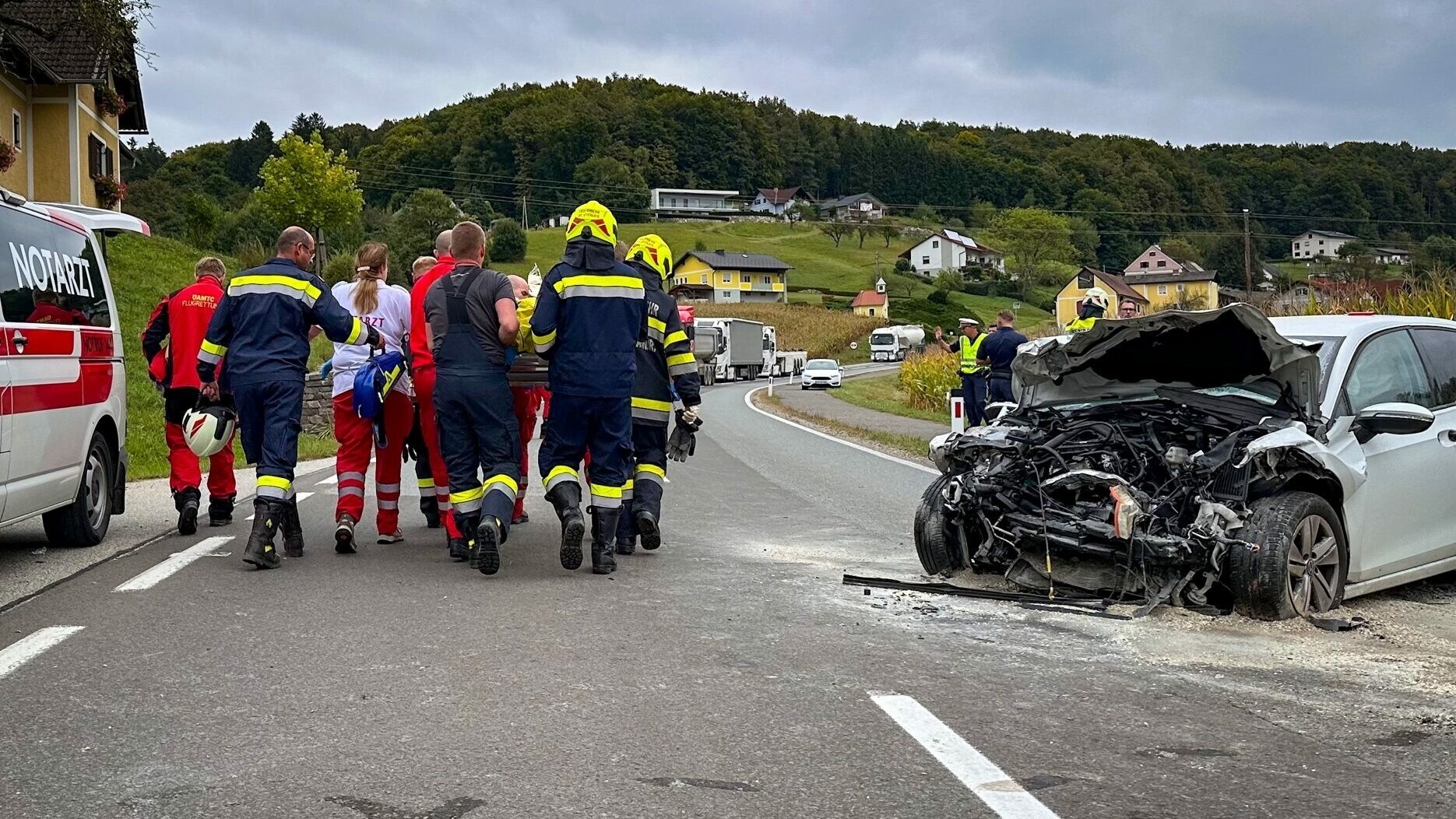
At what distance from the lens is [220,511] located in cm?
999

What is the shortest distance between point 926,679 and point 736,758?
135 cm

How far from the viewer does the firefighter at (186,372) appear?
9688 millimetres

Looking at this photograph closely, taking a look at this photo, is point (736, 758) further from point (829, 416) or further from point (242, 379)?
point (829, 416)

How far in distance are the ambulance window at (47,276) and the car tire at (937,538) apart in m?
5.19

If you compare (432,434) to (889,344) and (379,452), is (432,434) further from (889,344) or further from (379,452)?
(889,344)

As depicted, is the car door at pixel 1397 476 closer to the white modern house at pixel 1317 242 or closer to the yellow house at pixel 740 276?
the white modern house at pixel 1317 242

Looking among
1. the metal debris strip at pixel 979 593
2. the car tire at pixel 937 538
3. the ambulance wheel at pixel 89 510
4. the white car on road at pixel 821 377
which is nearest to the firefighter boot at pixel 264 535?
the ambulance wheel at pixel 89 510

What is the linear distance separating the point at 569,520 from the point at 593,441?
569mm

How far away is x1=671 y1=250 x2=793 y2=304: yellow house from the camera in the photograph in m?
126

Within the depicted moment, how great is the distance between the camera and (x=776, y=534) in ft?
32.8

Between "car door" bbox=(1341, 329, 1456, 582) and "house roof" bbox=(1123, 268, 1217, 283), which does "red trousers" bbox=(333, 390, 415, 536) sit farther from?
"house roof" bbox=(1123, 268, 1217, 283)

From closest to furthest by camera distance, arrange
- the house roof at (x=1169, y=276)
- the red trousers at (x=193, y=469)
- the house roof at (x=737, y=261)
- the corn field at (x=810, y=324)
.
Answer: the red trousers at (x=193, y=469)
the house roof at (x=1169, y=276)
the corn field at (x=810, y=324)
the house roof at (x=737, y=261)

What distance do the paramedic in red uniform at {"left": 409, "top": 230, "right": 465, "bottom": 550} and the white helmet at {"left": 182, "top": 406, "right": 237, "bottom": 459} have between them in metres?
1.18

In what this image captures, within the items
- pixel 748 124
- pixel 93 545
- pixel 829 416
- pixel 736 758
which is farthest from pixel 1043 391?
pixel 748 124
